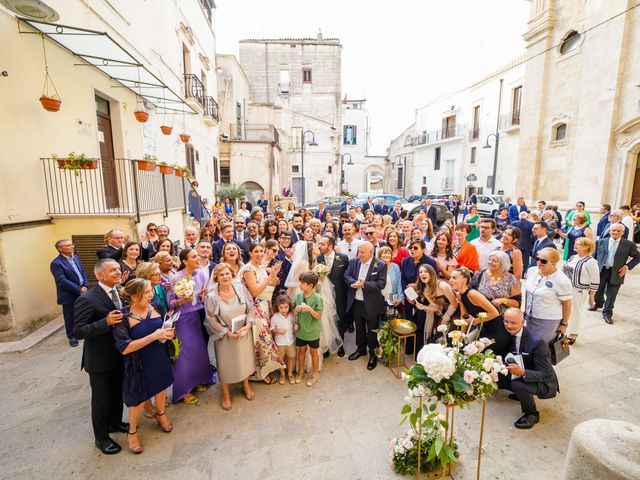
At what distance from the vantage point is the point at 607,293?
6090mm

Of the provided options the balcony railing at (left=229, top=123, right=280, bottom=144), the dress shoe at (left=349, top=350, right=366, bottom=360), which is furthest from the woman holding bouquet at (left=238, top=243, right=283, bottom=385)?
the balcony railing at (left=229, top=123, right=280, bottom=144)

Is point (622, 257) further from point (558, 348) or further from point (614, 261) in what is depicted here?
point (558, 348)

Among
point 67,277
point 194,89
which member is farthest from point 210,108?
point 67,277

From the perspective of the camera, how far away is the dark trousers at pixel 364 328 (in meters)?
4.68

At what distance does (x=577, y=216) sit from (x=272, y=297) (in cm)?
659

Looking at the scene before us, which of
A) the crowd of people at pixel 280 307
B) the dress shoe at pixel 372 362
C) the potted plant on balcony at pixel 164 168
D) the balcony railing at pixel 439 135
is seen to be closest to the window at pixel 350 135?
the balcony railing at pixel 439 135

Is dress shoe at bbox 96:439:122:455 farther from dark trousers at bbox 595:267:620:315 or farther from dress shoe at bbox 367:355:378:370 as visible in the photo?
dark trousers at bbox 595:267:620:315

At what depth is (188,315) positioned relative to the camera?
3.77m

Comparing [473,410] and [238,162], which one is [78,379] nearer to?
[473,410]

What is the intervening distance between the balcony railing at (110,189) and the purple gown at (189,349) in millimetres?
3940

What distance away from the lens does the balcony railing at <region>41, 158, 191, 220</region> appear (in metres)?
6.10

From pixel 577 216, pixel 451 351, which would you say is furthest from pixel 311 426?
pixel 577 216

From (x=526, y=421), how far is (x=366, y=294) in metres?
2.25

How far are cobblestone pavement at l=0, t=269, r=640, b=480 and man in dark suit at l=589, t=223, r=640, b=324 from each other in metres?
1.72
